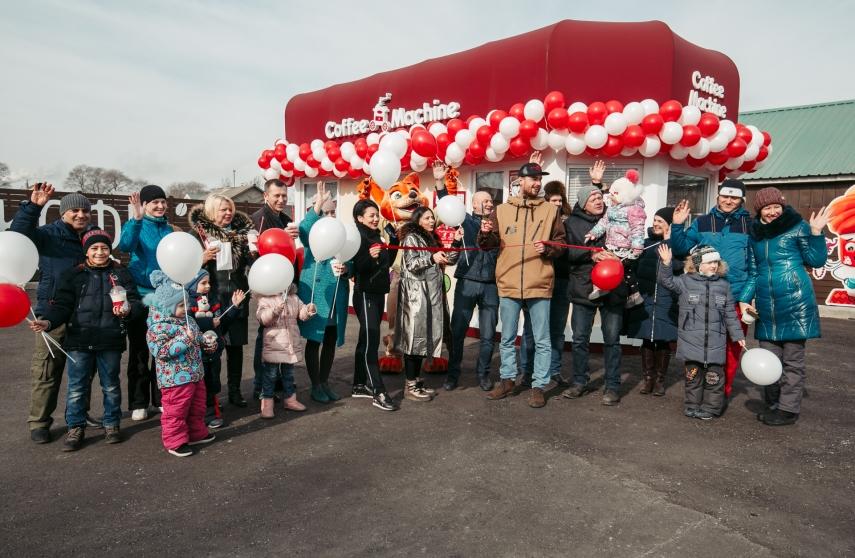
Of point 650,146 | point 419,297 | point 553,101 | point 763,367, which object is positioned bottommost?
point 763,367

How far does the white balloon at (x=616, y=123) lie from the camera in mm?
6484

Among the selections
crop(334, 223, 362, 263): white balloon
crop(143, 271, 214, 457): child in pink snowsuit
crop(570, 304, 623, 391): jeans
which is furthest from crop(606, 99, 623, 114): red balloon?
crop(143, 271, 214, 457): child in pink snowsuit

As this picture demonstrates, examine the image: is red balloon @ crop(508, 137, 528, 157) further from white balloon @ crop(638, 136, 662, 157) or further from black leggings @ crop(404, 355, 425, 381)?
black leggings @ crop(404, 355, 425, 381)

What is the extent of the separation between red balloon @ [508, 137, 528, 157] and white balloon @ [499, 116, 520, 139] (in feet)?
0.29

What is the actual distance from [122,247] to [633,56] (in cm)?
622

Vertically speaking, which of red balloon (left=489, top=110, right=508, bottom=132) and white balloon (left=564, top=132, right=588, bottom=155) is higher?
red balloon (left=489, top=110, right=508, bottom=132)

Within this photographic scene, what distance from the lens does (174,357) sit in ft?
12.3

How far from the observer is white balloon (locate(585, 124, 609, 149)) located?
6.54 m

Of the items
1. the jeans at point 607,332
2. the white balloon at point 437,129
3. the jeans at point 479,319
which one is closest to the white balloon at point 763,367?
the jeans at point 607,332

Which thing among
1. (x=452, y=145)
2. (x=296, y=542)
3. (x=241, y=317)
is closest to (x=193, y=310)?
(x=241, y=317)

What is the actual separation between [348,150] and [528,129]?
3452 mm

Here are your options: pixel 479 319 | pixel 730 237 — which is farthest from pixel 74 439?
pixel 730 237

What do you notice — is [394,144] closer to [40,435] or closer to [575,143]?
[575,143]

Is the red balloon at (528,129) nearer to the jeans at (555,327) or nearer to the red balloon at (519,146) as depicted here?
the red balloon at (519,146)
